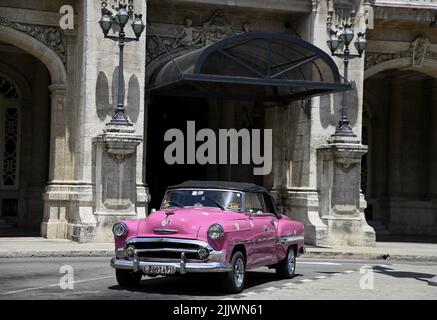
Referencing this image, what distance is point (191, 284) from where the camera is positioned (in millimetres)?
13844

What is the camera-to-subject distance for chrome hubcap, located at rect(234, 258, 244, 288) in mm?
12726

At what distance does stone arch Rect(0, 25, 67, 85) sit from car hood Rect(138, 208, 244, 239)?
10.9 metres

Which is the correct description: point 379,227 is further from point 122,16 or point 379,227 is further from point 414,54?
point 122,16

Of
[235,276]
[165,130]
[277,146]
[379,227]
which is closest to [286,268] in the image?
[235,276]

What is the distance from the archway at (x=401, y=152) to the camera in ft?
101

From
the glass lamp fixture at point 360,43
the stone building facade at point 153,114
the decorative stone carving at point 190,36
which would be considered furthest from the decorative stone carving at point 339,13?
the decorative stone carving at point 190,36

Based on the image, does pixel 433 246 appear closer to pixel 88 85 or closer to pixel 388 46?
pixel 388 46

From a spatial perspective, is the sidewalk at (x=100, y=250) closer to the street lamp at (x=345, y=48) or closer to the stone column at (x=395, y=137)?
the street lamp at (x=345, y=48)

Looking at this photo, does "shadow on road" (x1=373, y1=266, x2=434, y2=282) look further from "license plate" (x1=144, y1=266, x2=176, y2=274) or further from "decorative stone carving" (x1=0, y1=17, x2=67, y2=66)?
"decorative stone carving" (x1=0, y1=17, x2=67, y2=66)

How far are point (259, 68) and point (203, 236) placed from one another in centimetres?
1280

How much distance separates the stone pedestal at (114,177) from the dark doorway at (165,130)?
26.7 ft

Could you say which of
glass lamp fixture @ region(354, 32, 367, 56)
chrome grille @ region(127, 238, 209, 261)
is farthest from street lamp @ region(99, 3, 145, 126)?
chrome grille @ region(127, 238, 209, 261)
